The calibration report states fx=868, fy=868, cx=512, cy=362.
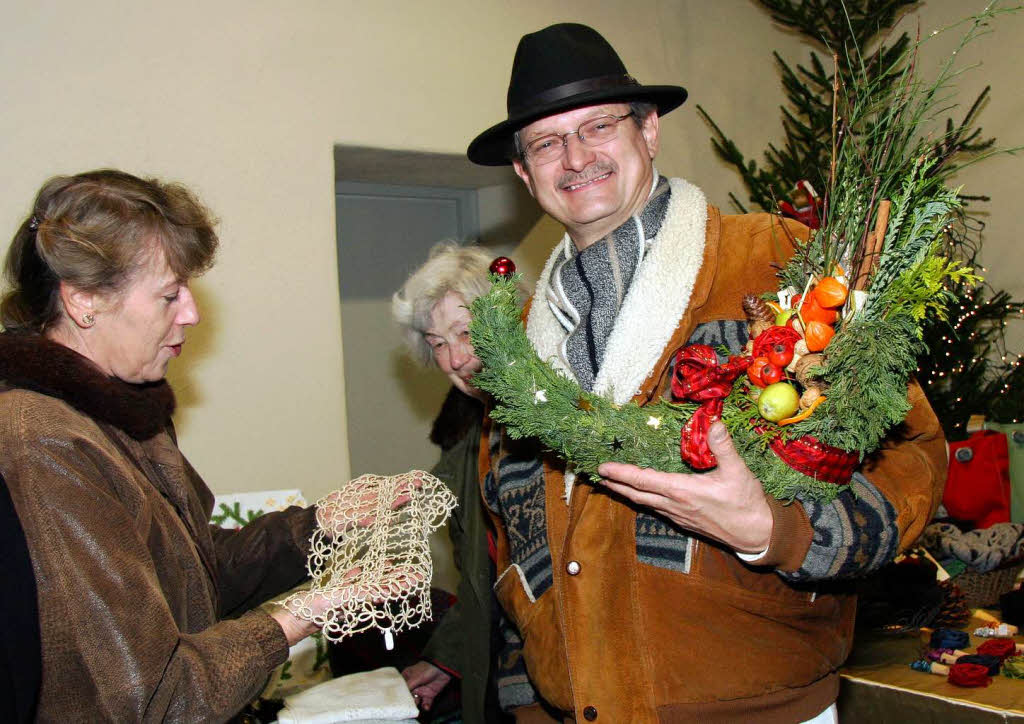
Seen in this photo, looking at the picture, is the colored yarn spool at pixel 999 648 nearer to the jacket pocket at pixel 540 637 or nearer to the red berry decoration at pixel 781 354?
the jacket pocket at pixel 540 637

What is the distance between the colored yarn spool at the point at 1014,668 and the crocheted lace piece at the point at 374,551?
Answer: 178 cm

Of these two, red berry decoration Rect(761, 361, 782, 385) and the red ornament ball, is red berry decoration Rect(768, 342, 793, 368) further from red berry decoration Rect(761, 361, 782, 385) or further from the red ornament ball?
the red ornament ball

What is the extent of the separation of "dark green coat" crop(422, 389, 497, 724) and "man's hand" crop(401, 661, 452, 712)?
38 millimetres

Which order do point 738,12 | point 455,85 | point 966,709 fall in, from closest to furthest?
point 966,709 → point 455,85 → point 738,12

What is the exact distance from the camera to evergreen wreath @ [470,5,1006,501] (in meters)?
1.11

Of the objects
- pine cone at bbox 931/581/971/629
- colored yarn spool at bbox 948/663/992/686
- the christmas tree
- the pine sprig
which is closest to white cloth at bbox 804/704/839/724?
the pine sprig

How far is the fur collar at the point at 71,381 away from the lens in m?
1.35

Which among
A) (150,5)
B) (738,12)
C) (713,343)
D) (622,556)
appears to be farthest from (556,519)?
(738,12)

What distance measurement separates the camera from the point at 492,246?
376 cm

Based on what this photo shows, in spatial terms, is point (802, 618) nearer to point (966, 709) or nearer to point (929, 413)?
point (929, 413)

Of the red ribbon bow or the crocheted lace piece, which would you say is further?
the crocheted lace piece

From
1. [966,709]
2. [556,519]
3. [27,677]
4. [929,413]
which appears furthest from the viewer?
[966,709]

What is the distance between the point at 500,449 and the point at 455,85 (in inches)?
71.5

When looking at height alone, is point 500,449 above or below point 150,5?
below
